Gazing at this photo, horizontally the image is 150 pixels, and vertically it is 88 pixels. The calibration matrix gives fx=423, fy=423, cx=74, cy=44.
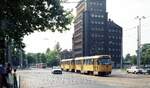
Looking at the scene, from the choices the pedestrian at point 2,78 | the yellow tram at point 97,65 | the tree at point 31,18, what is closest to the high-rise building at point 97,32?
the yellow tram at point 97,65

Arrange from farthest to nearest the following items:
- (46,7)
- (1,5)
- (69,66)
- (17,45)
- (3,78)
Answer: (69,66)
(3,78)
(17,45)
(46,7)
(1,5)

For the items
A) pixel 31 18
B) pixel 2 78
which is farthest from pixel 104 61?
pixel 31 18

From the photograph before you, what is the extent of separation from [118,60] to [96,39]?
1532 cm

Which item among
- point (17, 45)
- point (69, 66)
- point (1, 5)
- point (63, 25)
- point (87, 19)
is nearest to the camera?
point (1, 5)

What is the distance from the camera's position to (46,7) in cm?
1488

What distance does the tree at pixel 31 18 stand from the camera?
1419 cm

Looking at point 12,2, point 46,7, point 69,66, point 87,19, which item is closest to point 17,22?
point 46,7

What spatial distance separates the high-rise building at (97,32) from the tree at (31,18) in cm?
16340

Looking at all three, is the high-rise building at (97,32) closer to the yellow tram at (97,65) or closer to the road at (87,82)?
the yellow tram at (97,65)

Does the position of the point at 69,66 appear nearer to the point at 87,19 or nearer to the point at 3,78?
the point at 3,78

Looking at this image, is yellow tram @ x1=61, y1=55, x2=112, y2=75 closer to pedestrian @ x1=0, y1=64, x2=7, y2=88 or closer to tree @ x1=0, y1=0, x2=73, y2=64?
pedestrian @ x1=0, y1=64, x2=7, y2=88

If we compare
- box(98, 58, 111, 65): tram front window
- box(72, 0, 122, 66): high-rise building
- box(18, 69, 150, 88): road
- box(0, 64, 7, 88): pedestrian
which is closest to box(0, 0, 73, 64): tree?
box(0, 64, 7, 88): pedestrian

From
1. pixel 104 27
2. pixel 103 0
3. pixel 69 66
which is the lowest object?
pixel 69 66

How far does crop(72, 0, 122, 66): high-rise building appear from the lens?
182 meters
